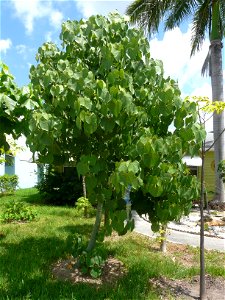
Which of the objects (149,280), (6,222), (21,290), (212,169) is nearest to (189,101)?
(149,280)

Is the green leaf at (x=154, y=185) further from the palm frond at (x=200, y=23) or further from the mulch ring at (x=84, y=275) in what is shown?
the palm frond at (x=200, y=23)

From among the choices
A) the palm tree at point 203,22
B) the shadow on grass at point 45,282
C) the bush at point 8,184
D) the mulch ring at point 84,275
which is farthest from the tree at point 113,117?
the bush at point 8,184

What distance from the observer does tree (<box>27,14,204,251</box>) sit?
4.27 metres

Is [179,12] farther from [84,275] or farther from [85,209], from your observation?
[84,275]

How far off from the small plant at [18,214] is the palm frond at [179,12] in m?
11.6

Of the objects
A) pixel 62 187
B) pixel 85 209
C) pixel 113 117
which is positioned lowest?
pixel 85 209

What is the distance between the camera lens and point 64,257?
20.8ft

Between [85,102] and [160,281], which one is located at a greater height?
[85,102]

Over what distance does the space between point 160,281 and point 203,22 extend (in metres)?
14.3

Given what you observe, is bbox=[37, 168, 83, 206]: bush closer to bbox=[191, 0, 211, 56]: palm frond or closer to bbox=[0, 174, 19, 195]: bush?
bbox=[0, 174, 19, 195]: bush

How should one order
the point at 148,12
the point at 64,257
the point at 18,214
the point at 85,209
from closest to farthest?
the point at 64,257 → the point at 18,214 → the point at 85,209 → the point at 148,12

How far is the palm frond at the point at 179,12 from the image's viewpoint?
17.0m

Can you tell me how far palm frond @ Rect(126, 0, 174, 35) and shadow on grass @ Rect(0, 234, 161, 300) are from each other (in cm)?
1341

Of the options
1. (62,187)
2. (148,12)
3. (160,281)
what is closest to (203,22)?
(148,12)
